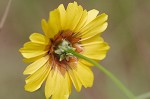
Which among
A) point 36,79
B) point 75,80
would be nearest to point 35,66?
point 36,79

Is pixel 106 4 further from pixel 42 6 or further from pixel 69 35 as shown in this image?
pixel 69 35

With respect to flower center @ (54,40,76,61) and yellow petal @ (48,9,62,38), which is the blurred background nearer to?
flower center @ (54,40,76,61)

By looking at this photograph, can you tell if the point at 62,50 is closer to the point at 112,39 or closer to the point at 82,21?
the point at 82,21

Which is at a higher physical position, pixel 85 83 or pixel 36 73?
pixel 36 73

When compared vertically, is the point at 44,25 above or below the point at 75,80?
above

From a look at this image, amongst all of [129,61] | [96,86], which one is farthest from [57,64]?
[129,61]

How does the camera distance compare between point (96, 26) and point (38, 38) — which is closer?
point (38, 38)

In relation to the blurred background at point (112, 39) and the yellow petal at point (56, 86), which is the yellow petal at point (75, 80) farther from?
the blurred background at point (112, 39)

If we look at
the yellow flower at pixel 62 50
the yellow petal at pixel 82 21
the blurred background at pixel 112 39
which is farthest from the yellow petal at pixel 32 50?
the blurred background at pixel 112 39
